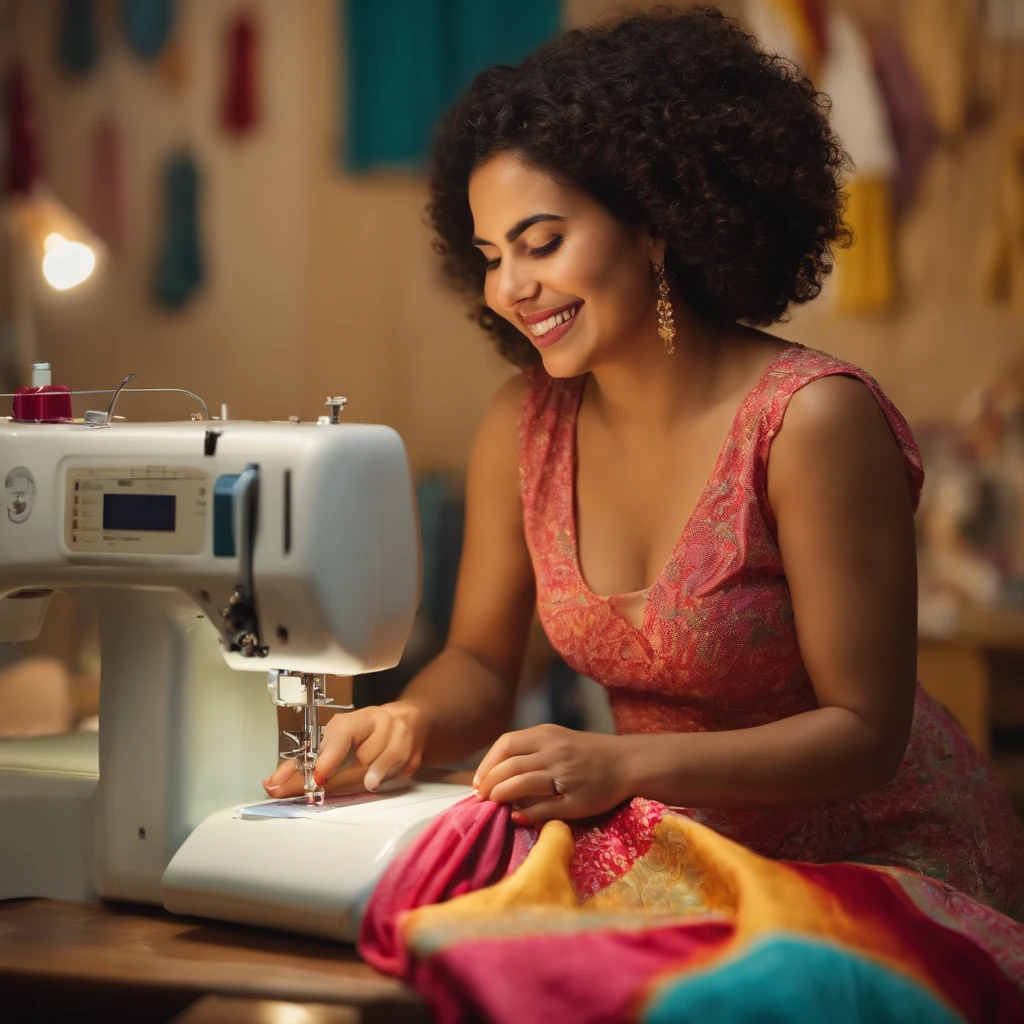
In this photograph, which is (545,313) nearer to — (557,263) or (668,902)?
(557,263)

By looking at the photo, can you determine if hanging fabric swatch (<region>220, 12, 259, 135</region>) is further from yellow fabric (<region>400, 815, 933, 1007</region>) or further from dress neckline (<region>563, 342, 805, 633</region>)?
yellow fabric (<region>400, 815, 933, 1007</region>)

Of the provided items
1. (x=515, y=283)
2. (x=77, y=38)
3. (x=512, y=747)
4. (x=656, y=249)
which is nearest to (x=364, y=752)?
(x=512, y=747)

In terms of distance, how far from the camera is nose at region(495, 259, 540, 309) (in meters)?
1.46

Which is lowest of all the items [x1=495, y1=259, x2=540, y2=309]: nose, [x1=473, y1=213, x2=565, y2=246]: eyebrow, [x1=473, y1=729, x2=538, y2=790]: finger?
[x1=473, y1=729, x2=538, y2=790]: finger

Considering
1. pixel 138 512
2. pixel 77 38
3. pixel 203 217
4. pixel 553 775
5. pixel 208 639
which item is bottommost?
pixel 553 775

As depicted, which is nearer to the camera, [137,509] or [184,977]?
[184,977]

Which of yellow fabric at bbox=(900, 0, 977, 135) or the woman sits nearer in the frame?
the woman

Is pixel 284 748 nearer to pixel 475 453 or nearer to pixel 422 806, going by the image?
pixel 422 806

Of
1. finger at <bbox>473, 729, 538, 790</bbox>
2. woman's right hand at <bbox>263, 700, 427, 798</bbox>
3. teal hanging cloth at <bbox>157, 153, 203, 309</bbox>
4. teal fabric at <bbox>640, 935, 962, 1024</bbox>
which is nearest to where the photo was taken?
teal fabric at <bbox>640, 935, 962, 1024</bbox>

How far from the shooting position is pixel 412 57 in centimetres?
397

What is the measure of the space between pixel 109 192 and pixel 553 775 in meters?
3.52

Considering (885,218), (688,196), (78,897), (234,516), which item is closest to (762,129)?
(688,196)

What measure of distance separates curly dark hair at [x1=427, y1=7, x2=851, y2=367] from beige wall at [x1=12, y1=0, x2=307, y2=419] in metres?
2.64

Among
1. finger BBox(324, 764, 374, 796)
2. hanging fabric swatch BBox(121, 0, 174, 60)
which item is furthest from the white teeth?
hanging fabric swatch BBox(121, 0, 174, 60)
